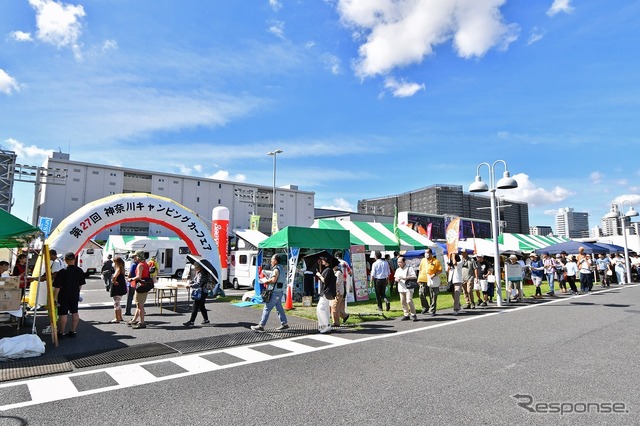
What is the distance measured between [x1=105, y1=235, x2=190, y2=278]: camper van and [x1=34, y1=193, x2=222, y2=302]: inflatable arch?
1325 cm

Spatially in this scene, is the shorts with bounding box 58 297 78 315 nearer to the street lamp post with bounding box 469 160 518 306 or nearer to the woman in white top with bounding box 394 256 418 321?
the woman in white top with bounding box 394 256 418 321

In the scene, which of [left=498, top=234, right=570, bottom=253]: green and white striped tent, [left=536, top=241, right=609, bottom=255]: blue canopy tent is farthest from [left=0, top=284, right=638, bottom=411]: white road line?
[left=498, top=234, right=570, bottom=253]: green and white striped tent

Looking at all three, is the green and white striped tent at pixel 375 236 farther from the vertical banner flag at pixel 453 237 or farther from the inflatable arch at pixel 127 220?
the inflatable arch at pixel 127 220

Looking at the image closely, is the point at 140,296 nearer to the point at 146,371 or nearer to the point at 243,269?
the point at 146,371

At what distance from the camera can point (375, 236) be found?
17.5m

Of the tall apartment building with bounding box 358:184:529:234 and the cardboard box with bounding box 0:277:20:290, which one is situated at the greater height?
the tall apartment building with bounding box 358:184:529:234

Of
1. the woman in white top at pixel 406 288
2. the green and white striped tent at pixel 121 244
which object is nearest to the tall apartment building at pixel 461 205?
the green and white striped tent at pixel 121 244

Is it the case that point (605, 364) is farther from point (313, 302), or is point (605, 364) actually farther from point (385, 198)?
point (385, 198)

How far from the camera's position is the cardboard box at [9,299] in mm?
7422

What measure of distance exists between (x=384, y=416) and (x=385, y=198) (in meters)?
122

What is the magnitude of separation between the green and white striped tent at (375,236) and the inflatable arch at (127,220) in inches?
192

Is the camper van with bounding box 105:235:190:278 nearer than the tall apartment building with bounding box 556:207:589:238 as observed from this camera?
Yes

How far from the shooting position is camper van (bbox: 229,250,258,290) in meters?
18.5

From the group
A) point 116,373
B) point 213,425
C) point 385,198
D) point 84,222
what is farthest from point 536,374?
point 385,198
